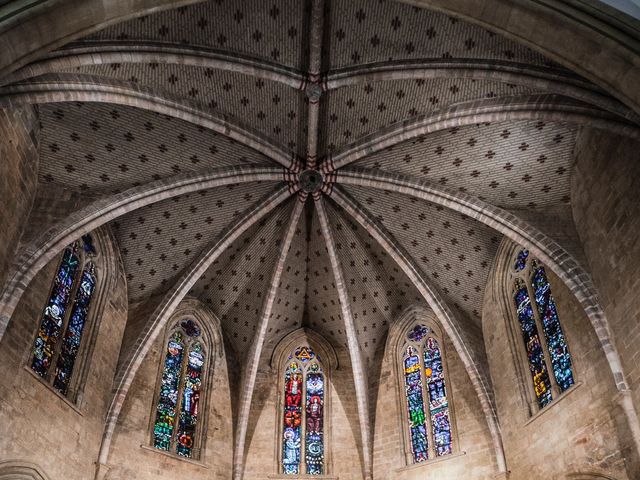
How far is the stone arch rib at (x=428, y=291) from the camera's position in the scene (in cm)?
1513

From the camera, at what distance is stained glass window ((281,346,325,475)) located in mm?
15977

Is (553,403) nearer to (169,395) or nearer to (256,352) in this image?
(256,352)

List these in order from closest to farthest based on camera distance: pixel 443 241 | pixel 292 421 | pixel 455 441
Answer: pixel 455 441
pixel 443 241
pixel 292 421

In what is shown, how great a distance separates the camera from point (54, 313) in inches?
530

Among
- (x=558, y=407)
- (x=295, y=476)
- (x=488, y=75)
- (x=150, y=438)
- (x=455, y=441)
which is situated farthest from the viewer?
(x=295, y=476)

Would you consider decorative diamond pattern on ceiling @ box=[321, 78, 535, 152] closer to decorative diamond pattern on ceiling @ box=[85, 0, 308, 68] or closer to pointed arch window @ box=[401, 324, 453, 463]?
decorative diamond pattern on ceiling @ box=[85, 0, 308, 68]

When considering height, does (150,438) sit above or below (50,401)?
above

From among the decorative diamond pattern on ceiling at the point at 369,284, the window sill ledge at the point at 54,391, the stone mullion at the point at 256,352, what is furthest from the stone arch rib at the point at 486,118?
the window sill ledge at the point at 54,391

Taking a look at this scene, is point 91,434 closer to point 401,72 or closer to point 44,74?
point 44,74

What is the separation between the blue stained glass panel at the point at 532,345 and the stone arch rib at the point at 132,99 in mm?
5712

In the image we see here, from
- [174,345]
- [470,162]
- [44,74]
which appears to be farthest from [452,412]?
[44,74]

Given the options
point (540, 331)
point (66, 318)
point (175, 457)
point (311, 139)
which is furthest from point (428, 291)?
point (66, 318)

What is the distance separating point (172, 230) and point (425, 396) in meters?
7.12

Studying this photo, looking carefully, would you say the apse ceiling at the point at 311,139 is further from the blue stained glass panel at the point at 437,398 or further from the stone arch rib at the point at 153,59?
the blue stained glass panel at the point at 437,398
